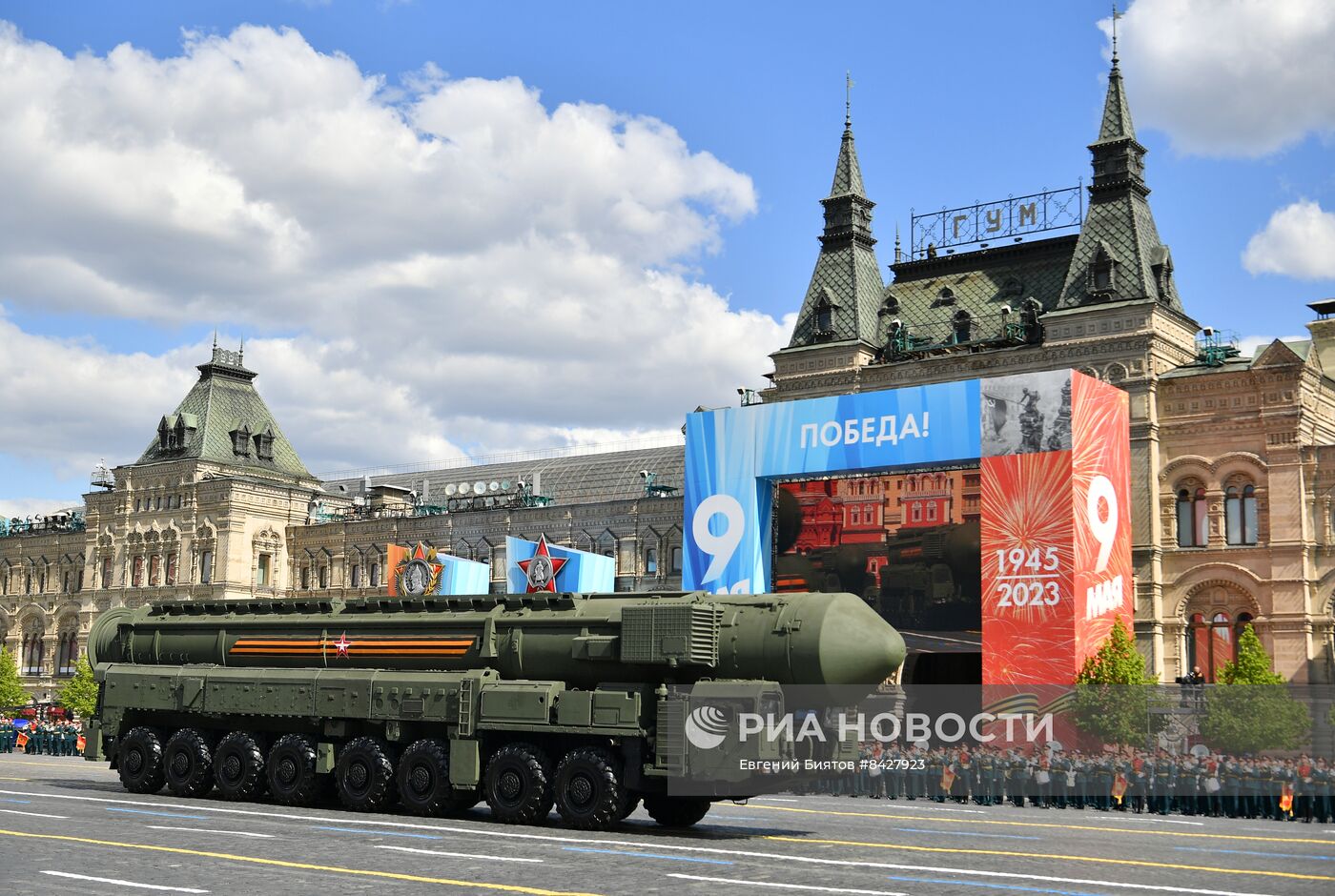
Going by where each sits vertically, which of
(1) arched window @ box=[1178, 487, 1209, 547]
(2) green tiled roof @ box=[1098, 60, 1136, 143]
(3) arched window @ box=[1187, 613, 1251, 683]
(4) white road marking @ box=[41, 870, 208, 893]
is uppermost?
(2) green tiled roof @ box=[1098, 60, 1136, 143]

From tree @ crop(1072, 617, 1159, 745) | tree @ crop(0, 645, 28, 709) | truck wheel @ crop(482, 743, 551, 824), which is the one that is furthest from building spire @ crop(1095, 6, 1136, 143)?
tree @ crop(0, 645, 28, 709)

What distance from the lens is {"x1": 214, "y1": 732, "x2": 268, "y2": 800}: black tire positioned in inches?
1153

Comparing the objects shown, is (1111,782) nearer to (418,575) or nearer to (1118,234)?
(1118,234)

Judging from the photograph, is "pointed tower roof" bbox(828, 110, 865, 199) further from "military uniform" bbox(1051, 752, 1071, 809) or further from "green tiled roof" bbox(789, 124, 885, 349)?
"military uniform" bbox(1051, 752, 1071, 809)

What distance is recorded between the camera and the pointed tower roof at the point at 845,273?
210 feet

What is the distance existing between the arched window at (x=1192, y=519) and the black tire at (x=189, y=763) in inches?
1466

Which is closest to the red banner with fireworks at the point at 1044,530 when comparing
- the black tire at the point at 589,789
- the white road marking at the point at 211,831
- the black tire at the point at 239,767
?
the black tire at the point at 589,789

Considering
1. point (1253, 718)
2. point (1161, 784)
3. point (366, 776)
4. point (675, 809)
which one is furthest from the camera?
point (1253, 718)

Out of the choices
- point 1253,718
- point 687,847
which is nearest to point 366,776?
point 687,847

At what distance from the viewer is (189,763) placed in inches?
1195

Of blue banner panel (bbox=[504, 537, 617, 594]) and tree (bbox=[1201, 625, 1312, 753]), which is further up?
blue banner panel (bbox=[504, 537, 617, 594])

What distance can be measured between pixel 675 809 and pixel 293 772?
8.29m

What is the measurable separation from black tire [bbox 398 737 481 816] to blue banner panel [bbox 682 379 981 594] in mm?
26813

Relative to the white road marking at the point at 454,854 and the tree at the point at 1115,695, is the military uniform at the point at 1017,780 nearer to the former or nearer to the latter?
the tree at the point at 1115,695
